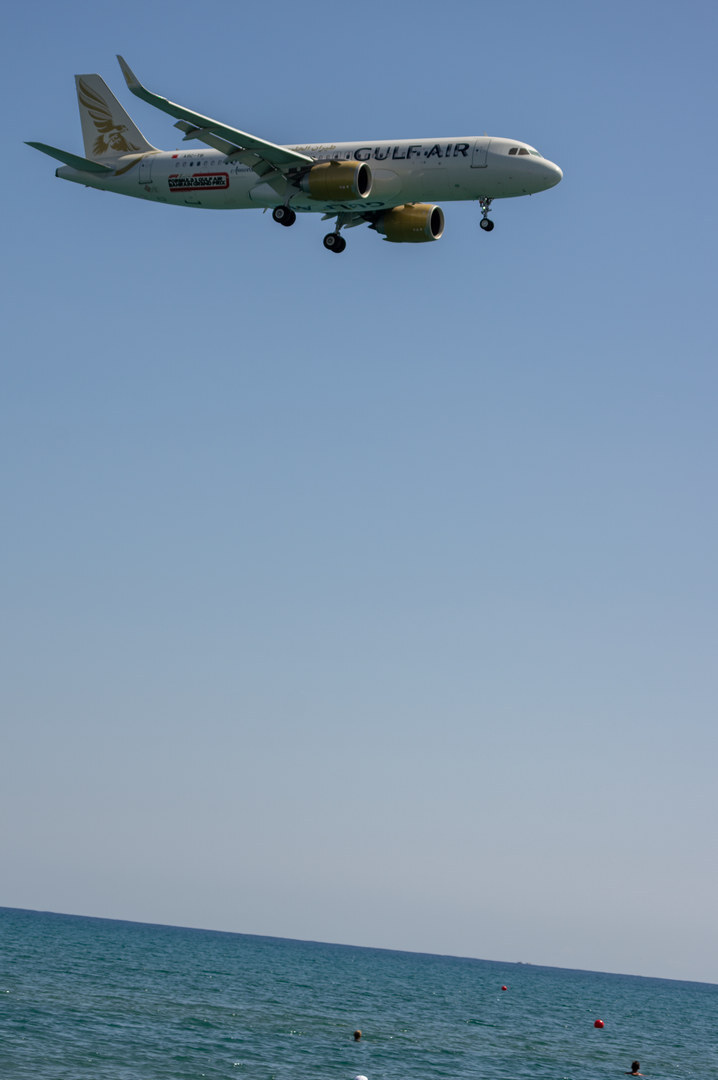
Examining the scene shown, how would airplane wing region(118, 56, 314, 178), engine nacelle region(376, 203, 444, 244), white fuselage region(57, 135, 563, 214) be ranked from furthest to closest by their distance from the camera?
1. engine nacelle region(376, 203, 444, 244)
2. white fuselage region(57, 135, 563, 214)
3. airplane wing region(118, 56, 314, 178)

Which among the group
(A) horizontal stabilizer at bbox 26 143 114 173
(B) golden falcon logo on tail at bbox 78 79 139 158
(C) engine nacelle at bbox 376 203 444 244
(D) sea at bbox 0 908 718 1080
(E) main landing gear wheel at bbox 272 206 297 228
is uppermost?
(B) golden falcon logo on tail at bbox 78 79 139 158

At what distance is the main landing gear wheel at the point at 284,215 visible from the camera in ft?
175

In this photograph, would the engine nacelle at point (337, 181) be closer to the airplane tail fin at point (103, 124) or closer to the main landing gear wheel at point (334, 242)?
the main landing gear wheel at point (334, 242)

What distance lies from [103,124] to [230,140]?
16.0 meters

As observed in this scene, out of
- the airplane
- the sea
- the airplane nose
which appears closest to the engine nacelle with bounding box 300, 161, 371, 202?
the airplane

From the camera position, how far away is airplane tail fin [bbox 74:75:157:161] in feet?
204

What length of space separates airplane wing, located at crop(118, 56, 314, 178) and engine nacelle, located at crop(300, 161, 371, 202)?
1.20m

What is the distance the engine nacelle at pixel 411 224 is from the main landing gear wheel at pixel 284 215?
4.42m

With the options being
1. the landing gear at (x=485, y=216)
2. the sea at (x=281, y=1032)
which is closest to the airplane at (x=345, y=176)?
the landing gear at (x=485, y=216)

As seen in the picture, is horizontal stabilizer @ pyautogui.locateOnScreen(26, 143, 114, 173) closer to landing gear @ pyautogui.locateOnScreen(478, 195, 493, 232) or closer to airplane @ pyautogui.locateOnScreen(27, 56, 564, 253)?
airplane @ pyautogui.locateOnScreen(27, 56, 564, 253)

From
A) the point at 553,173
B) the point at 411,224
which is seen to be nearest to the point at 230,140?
the point at 411,224

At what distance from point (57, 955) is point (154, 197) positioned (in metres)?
113

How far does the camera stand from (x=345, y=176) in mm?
50969

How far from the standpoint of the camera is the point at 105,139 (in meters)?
63.4
